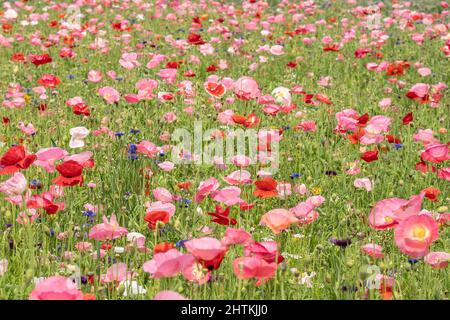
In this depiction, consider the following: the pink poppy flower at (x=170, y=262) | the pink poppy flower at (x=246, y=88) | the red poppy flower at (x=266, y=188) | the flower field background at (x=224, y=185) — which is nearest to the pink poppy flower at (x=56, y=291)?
the flower field background at (x=224, y=185)

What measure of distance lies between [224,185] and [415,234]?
160cm

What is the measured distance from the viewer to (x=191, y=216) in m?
2.85

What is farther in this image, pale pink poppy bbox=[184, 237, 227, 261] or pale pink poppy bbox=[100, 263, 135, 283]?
pale pink poppy bbox=[100, 263, 135, 283]

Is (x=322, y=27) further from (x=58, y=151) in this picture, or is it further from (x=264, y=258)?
(x=264, y=258)

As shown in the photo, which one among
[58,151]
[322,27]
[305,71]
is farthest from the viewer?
[322,27]

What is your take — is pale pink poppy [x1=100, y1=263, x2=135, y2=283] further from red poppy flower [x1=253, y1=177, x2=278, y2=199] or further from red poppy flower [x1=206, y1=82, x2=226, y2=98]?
red poppy flower [x1=206, y1=82, x2=226, y2=98]

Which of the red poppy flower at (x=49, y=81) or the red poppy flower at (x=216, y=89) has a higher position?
the red poppy flower at (x=216, y=89)

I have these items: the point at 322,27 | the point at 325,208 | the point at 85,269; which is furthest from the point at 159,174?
the point at 322,27

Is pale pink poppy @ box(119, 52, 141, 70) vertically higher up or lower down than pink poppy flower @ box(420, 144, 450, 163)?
lower down

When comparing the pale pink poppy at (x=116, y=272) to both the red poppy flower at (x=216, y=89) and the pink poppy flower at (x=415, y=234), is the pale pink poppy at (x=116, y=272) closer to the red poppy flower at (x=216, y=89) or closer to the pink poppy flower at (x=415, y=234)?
the pink poppy flower at (x=415, y=234)

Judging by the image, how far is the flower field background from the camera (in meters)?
2.03

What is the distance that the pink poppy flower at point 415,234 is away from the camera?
181 centimetres

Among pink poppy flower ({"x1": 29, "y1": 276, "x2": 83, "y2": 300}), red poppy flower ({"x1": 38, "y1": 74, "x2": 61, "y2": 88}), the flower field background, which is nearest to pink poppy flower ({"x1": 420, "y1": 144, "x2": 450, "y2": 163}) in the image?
the flower field background
